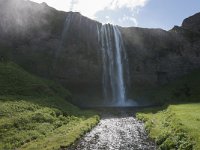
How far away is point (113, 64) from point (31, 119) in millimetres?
65575

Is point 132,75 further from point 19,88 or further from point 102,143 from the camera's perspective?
point 102,143

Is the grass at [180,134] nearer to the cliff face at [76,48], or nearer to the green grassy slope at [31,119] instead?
the green grassy slope at [31,119]

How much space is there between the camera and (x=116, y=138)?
43781mm

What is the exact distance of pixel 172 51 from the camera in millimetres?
123000

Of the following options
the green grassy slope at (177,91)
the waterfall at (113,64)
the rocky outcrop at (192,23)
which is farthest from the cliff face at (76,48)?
the rocky outcrop at (192,23)

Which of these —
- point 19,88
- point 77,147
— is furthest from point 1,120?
point 19,88

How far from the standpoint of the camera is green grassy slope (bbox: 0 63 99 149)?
39.8m

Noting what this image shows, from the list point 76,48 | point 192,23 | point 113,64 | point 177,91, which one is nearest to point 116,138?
point 177,91

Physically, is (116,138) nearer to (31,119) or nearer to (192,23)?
(31,119)

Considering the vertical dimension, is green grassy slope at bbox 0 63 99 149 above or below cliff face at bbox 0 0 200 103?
below

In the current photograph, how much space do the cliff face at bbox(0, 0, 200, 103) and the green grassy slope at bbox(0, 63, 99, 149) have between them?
94.3 feet

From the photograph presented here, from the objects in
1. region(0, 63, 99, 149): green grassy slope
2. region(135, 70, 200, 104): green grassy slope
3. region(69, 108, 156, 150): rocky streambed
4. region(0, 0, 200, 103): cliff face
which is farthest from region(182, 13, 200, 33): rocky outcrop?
region(69, 108, 156, 150): rocky streambed

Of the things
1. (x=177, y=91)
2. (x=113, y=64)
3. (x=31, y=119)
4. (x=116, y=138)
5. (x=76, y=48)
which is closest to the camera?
(x=116, y=138)

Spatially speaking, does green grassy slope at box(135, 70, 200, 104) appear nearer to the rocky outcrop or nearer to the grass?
the rocky outcrop
